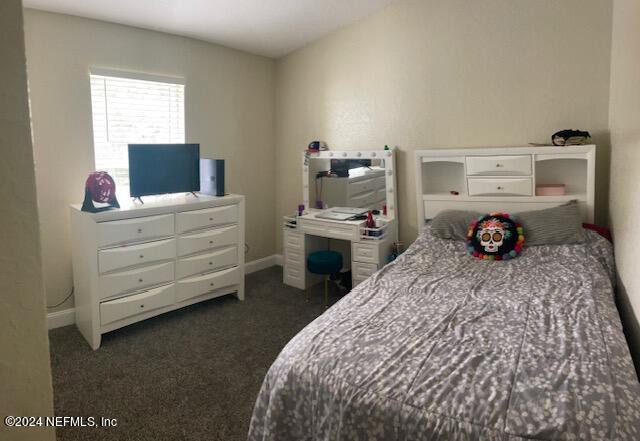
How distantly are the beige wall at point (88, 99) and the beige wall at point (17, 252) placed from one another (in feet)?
9.58

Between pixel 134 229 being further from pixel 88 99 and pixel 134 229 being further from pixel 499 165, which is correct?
pixel 499 165

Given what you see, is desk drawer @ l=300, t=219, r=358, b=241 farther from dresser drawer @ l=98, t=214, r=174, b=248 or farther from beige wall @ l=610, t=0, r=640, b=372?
beige wall @ l=610, t=0, r=640, b=372

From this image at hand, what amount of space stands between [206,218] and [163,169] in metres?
0.51

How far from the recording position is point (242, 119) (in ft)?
14.5

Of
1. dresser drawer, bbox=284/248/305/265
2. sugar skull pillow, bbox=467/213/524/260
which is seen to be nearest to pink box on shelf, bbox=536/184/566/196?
sugar skull pillow, bbox=467/213/524/260

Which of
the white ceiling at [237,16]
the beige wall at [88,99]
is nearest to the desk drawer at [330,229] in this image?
the beige wall at [88,99]

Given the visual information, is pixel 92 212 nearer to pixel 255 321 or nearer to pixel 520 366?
pixel 255 321

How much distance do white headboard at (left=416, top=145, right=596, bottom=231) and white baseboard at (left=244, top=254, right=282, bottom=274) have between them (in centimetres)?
191

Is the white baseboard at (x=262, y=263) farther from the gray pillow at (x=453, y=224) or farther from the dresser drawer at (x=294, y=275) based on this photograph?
the gray pillow at (x=453, y=224)

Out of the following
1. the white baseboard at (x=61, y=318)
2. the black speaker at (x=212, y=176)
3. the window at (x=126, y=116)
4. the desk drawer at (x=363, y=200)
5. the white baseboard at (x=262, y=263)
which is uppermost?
the window at (x=126, y=116)

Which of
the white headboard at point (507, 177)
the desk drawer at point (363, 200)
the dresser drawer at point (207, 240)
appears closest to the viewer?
the white headboard at point (507, 177)

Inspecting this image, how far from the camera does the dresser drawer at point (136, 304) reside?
2.94 metres

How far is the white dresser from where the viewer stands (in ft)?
9.53

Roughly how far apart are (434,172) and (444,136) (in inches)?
12.2
